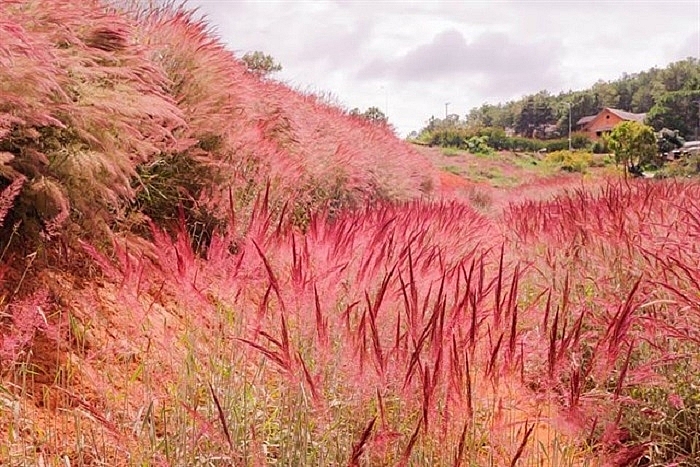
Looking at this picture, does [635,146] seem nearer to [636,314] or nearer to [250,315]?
[636,314]

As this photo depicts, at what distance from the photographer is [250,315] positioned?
266cm

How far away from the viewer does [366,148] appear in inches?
402

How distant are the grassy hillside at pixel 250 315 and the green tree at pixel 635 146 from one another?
3537cm

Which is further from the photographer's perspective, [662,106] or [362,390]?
[662,106]

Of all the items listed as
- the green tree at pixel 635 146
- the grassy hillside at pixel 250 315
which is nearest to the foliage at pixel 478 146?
the green tree at pixel 635 146

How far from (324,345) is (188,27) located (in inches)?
171

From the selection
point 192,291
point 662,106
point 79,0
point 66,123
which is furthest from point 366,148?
point 662,106

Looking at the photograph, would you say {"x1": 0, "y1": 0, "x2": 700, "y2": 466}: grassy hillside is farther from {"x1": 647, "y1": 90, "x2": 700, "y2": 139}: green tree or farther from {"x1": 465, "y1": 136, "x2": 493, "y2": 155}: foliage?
{"x1": 647, "y1": 90, "x2": 700, "y2": 139}: green tree

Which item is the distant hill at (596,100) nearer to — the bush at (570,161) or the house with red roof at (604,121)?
the house with red roof at (604,121)

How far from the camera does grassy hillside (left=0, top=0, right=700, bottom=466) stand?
5.45 ft

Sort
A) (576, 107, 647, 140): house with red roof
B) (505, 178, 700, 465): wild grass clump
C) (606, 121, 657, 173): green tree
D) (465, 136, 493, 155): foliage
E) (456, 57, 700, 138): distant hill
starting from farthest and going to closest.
Result: 1. (456, 57, 700, 138): distant hill
2. (576, 107, 647, 140): house with red roof
3. (465, 136, 493, 155): foliage
4. (606, 121, 657, 173): green tree
5. (505, 178, 700, 465): wild grass clump

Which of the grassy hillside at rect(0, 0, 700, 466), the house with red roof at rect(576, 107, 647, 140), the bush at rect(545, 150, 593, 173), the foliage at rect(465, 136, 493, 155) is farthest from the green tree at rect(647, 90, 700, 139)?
the grassy hillside at rect(0, 0, 700, 466)

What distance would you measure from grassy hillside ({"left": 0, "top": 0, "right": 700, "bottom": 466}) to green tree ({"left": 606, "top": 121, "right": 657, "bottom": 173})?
116ft

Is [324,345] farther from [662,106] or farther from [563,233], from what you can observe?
[662,106]
